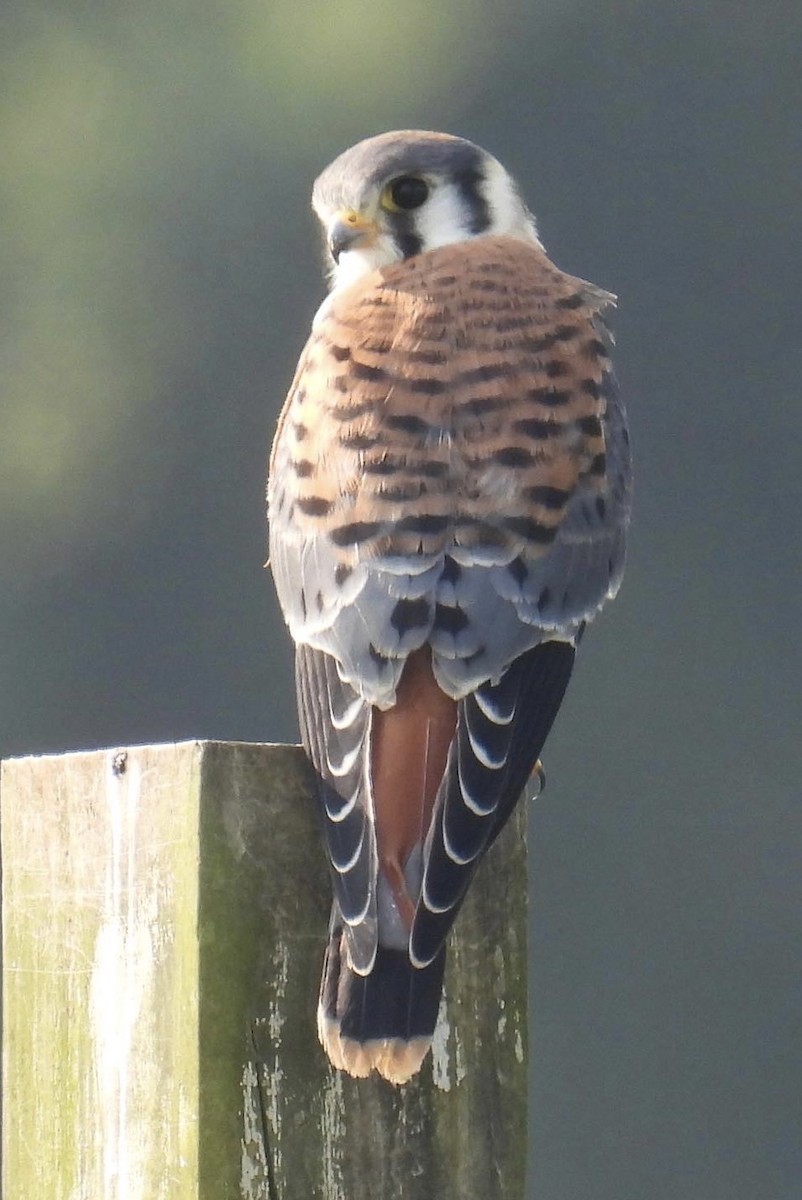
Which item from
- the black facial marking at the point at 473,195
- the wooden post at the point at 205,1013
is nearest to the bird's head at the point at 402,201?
the black facial marking at the point at 473,195

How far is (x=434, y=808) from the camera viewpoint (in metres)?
2.00

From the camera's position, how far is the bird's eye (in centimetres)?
308

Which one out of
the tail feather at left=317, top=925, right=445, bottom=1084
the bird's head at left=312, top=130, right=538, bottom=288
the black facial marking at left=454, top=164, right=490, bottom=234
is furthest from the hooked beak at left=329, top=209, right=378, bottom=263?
the tail feather at left=317, top=925, right=445, bottom=1084

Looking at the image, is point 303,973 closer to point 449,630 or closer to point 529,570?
point 449,630

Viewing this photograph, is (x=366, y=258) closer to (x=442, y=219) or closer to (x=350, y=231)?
(x=350, y=231)

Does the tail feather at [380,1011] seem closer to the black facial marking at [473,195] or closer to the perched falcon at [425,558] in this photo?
the perched falcon at [425,558]

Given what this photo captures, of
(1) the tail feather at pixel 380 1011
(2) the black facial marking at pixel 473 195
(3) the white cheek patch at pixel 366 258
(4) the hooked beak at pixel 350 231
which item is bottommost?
(1) the tail feather at pixel 380 1011

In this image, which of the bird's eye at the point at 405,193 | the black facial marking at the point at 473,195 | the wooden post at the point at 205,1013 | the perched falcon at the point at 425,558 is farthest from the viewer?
the black facial marking at the point at 473,195

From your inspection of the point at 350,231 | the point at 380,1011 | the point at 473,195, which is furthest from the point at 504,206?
the point at 380,1011

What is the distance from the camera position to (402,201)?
310cm

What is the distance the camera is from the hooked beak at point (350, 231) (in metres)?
3.00

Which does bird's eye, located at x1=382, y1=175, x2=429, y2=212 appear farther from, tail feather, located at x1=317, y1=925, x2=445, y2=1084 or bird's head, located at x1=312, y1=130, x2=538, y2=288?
tail feather, located at x1=317, y1=925, x2=445, y2=1084

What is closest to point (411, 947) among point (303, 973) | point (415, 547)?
point (303, 973)

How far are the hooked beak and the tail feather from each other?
4.71ft
